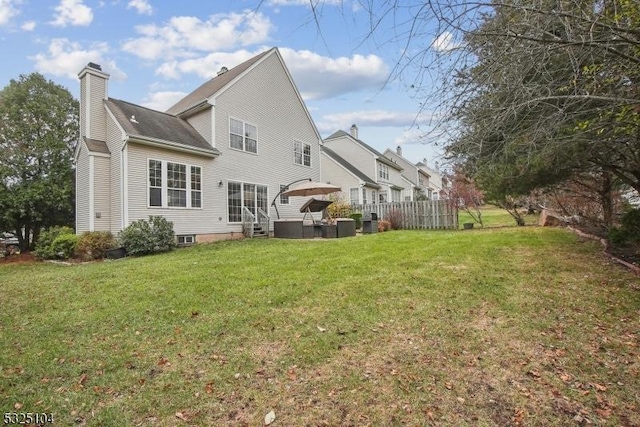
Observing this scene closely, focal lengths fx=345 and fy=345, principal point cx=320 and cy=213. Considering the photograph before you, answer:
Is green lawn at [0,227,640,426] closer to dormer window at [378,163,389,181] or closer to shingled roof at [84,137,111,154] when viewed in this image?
shingled roof at [84,137,111,154]

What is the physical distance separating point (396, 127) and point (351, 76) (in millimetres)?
960

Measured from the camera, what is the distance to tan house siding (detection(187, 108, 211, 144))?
1409cm

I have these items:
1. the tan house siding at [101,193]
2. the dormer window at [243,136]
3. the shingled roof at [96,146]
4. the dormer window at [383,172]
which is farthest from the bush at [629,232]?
the dormer window at [383,172]

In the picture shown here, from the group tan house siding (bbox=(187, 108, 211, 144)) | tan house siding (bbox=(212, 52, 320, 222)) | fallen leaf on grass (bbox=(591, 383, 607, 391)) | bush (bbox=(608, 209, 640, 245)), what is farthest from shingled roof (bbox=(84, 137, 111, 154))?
bush (bbox=(608, 209, 640, 245))

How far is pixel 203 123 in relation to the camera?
47.1 feet

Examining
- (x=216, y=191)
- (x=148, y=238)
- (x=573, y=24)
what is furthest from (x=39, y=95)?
(x=573, y=24)

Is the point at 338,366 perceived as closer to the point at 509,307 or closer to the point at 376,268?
the point at 509,307

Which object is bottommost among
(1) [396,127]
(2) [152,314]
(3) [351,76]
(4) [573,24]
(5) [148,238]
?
(2) [152,314]

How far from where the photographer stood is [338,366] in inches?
123

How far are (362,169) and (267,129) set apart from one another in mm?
13703

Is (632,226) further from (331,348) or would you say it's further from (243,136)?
(243,136)

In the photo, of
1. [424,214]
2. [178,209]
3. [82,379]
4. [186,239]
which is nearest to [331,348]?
[82,379]

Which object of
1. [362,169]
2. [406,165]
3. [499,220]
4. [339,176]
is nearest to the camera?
[499,220]

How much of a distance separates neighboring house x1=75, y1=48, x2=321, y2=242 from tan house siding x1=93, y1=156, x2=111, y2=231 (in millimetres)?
29
